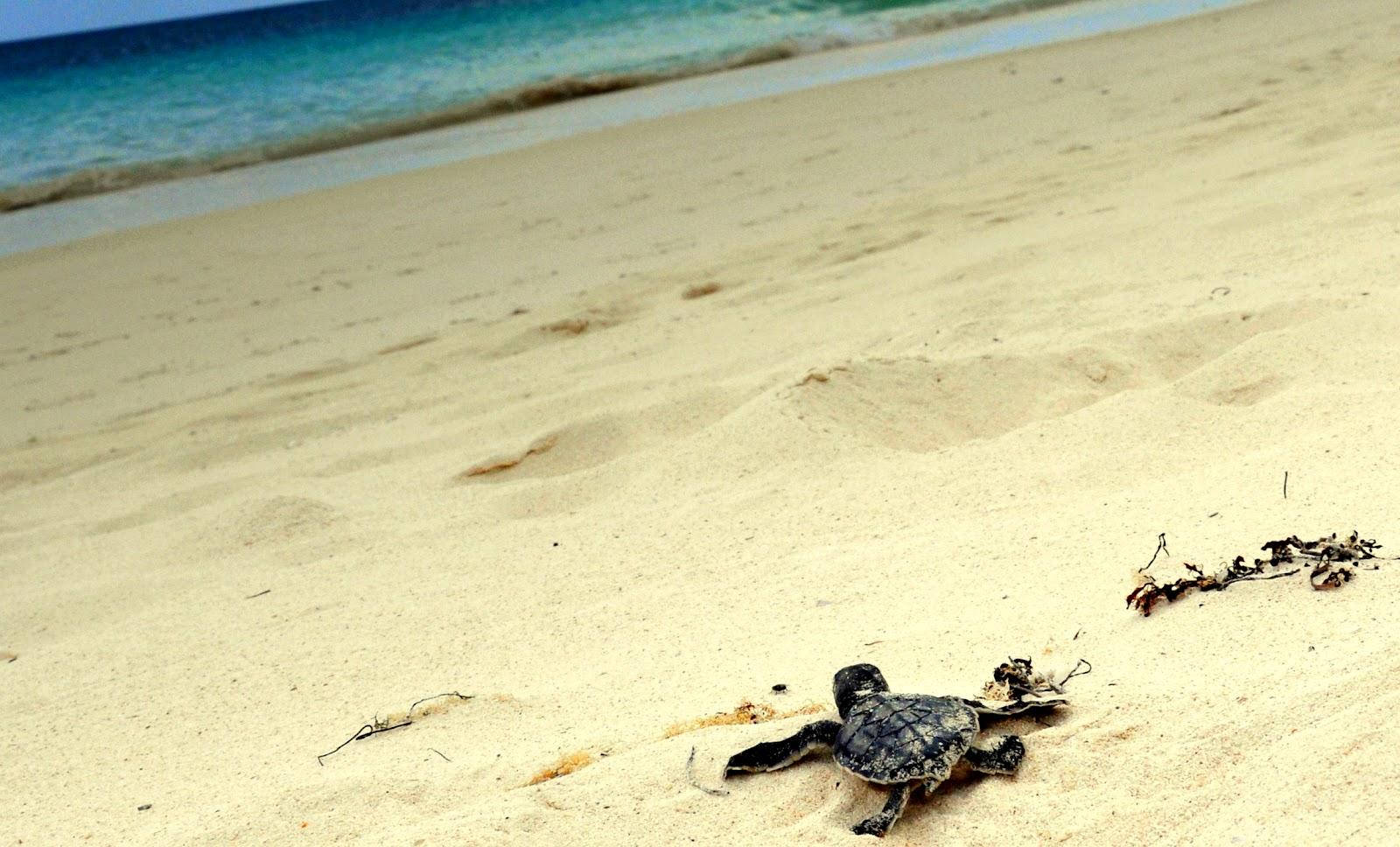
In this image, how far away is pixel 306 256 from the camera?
7684mm

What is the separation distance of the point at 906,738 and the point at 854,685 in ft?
0.71

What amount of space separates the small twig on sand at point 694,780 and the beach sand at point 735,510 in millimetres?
15

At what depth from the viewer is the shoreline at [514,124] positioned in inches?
422

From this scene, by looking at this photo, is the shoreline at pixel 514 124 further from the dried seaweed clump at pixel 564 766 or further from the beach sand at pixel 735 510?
the dried seaweed clump at pixel 564 766

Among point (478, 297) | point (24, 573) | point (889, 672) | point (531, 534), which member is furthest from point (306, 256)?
point (889, 672)

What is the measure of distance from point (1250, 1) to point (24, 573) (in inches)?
524

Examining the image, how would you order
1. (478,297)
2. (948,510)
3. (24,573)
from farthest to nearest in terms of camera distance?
1. (478,297)
2. (24,573)
3. (948,510)

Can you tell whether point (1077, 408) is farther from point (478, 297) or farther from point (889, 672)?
point (478, 297)

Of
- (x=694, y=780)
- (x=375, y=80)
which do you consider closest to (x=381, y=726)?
(x=694, y=780)

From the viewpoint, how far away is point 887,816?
1.80 metres

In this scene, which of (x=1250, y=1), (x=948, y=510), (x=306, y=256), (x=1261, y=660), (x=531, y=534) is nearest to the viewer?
(x=1261, y=660)

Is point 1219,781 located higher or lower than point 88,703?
higher

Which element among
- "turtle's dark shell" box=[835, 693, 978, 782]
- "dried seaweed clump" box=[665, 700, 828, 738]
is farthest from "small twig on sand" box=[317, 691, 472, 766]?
"turtle's dark shell" box=[835, 693, 978, 782]

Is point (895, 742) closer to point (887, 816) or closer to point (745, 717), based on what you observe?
point (887, 816)
